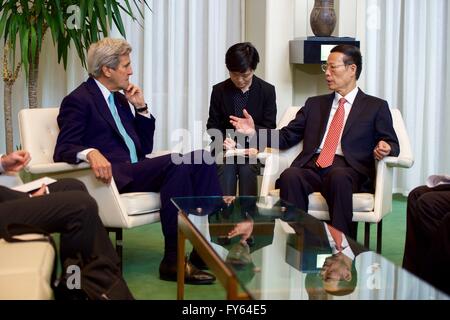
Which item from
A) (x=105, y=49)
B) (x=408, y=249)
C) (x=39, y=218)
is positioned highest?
(x=105, y=49)

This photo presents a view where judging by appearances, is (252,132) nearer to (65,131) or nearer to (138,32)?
(65,131)

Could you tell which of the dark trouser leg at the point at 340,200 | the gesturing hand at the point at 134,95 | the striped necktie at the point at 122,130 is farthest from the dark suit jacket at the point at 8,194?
the dark trouser leg at the point at 340,200

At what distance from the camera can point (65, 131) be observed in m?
4.03

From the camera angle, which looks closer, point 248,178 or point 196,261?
point 196,261

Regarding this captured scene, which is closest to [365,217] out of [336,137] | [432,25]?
[336,137]

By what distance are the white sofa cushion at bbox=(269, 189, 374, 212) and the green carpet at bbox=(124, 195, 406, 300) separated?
1.58 feet

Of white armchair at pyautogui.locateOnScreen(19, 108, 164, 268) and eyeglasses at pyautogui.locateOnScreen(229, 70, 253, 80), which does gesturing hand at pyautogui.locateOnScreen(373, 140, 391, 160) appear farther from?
white armchair at pyautogui.locateOnScreen(19, 108, 164, 268)

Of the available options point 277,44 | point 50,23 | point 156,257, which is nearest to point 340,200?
point 156,257

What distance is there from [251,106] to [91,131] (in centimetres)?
119

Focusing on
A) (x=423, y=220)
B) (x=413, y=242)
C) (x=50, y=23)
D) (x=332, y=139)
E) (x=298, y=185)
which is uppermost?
(x=50, y=23)

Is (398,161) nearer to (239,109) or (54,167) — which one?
(239,109)

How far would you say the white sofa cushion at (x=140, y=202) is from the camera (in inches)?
155

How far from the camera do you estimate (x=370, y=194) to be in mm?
4141

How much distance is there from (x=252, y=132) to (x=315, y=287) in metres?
2.36
